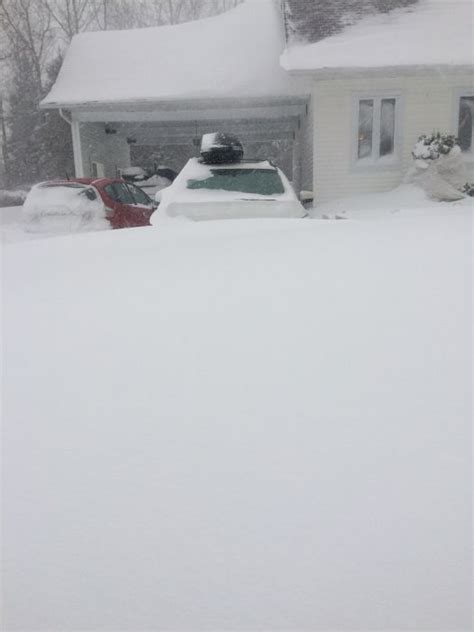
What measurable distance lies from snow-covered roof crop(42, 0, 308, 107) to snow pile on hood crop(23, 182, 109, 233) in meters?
5.19

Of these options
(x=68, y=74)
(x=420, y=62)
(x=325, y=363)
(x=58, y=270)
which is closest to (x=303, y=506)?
(x=325, y=363)

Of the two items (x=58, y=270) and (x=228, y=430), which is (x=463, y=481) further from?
(x=58, y=270)

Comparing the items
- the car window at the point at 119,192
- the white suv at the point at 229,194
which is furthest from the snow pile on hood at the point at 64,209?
the white suv at the point at 229,194

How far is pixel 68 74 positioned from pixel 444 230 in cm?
1533

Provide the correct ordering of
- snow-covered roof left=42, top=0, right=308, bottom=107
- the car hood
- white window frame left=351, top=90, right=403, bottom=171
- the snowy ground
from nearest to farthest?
the snowy ground, the car hood, white window frame left=351, top=90, right=403, bottom=171, snow-covered roof left=42, top=0, right=308, bottom=107

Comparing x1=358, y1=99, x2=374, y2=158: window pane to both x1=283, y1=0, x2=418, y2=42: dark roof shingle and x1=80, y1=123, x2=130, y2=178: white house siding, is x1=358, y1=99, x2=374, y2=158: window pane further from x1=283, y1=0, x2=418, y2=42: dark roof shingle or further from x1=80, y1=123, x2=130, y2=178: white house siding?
x1=80, y1=123, x2=130, y2=178: white house siding

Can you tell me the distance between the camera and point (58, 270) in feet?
9.95

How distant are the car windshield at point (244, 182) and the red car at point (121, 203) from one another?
10.6 ft

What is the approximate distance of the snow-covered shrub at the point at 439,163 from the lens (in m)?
11.2

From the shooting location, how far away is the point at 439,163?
36.8ft

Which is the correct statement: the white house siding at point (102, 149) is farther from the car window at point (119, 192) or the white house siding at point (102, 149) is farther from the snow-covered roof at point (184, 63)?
the car window at point (119, 192)

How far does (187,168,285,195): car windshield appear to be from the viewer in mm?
7371

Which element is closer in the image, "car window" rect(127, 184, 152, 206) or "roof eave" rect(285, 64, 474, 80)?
Answer: "roof eave" rect(285, 64, 474, 80)

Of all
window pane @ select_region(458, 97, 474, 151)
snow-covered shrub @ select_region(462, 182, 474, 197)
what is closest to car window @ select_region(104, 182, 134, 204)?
snow-covered shrub @ select_region(462, 182, 474, 197)
